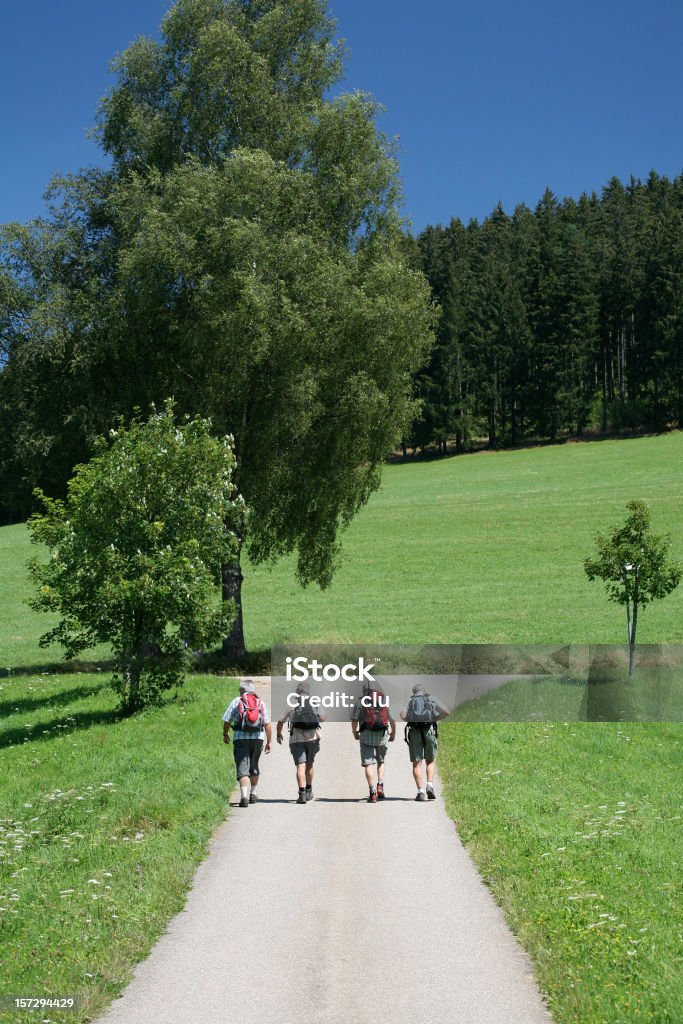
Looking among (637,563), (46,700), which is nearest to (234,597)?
(46,700)

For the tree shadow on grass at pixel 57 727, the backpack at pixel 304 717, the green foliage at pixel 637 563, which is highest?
the green foliage at pixel 637 563

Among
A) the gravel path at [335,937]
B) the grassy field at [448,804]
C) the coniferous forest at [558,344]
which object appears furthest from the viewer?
the coniferous forest at [558,344]

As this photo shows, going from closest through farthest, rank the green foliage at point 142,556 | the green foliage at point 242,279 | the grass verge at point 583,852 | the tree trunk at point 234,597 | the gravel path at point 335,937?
the gravel path at point 335,937, the grass verge at point 583,852, the green foliage at point 142,556, the green foliage at point 242,279, the tree trunk at point 234,597

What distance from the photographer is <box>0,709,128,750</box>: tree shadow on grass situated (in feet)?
69.8

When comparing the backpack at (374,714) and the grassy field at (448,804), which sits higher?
the backpack at (374,714)

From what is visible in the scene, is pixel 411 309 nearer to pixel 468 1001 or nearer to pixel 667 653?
pixel 667 653

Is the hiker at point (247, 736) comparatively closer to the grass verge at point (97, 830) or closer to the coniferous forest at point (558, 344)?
the grass verge at point (97, 830)

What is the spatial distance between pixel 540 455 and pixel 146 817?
251 ft

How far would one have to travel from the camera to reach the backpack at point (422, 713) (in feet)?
50.8

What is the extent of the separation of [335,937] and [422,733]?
20.2 ft

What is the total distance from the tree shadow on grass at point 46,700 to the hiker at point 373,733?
11.6m

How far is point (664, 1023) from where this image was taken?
7.58 meters

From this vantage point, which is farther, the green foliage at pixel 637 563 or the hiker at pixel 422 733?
the green foliage at pixel 637 563

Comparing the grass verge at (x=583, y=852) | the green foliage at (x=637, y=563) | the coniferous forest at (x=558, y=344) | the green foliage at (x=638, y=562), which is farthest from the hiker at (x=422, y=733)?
the coniferous forest at (x=558, y=344)
